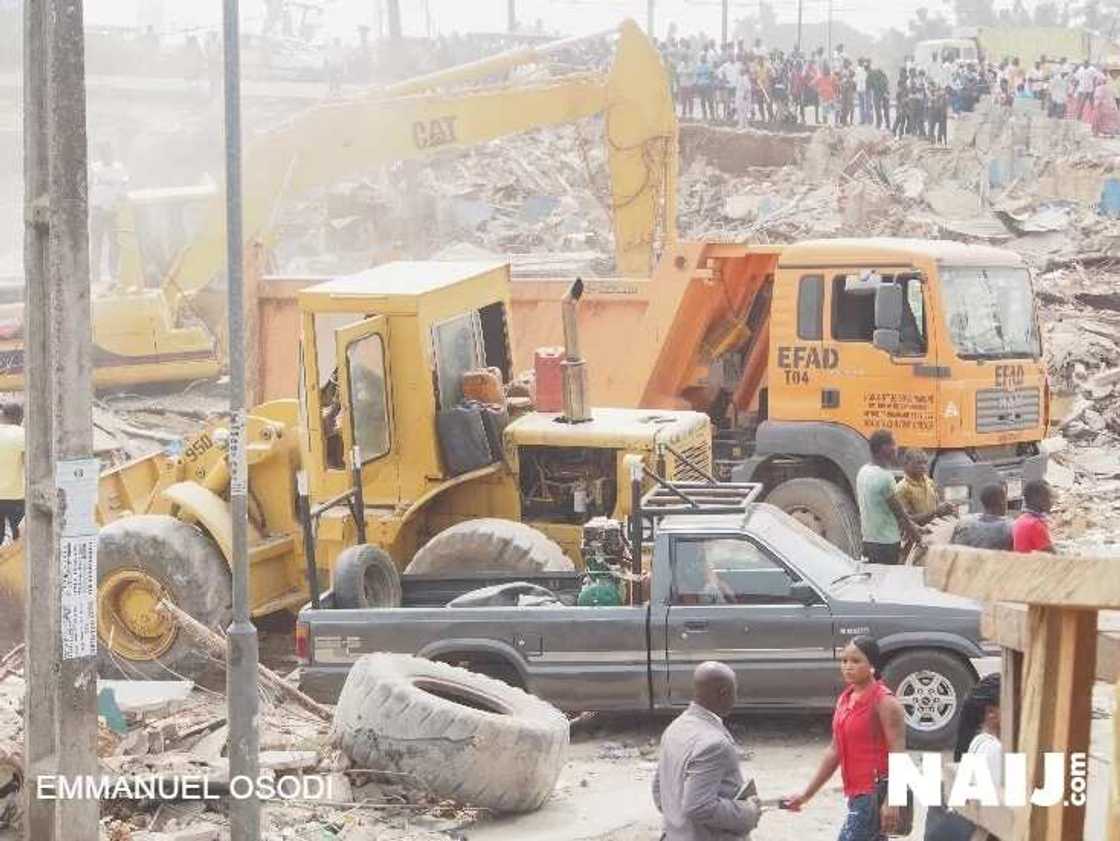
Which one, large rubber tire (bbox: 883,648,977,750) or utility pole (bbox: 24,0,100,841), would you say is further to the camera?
large rubber tire (bbox: 883,648,977,750)

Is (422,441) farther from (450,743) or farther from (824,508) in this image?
(450,743)

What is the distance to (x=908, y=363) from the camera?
1524cm

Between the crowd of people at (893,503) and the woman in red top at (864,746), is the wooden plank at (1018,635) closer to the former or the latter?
the woman in red top at (864,746)

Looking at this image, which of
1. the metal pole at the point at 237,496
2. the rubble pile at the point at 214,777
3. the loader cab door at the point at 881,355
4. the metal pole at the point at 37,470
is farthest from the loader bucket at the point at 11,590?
the loader cab door at the point at 881,355

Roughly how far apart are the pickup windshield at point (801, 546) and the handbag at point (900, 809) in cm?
344

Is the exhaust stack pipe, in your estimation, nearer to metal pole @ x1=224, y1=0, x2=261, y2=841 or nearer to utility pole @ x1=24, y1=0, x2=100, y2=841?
metal pole @ x1=224, y1=0, x2=261, y2=841

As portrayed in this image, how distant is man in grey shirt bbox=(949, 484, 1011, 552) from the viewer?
39.5 ft

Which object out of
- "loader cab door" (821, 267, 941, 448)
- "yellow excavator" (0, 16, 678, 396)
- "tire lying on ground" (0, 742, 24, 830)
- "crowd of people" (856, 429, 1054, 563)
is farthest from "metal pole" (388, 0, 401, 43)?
"tire lying on ground" (0, 742, 24, 830)

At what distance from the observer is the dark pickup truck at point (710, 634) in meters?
11.4

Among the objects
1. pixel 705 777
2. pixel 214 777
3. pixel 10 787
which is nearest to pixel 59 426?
pixel 10 787

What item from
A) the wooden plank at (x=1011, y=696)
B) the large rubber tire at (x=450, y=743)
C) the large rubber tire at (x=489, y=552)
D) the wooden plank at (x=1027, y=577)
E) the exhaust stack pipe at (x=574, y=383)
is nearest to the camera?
the wooden plank at (x=1027, y=577)

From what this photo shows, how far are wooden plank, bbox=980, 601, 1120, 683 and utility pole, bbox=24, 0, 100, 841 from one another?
4.59 meters

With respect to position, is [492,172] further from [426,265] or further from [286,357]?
[426,265]

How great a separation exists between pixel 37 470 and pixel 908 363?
8.29 m
